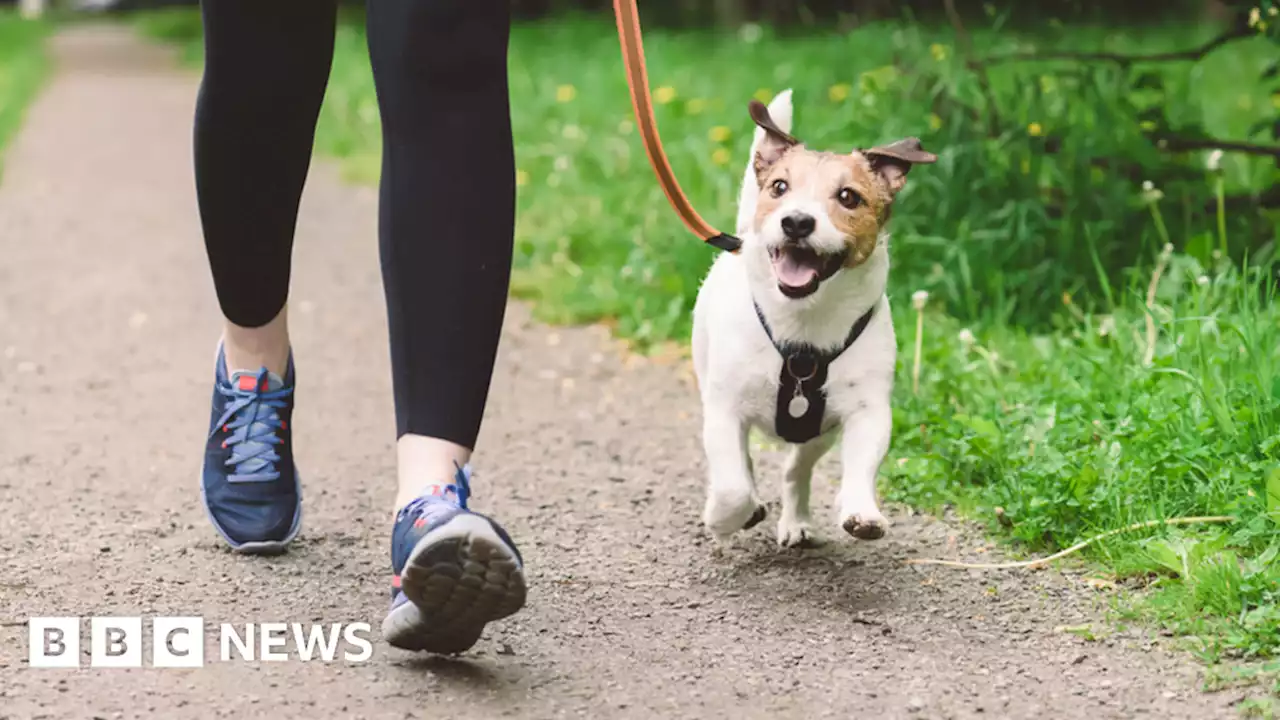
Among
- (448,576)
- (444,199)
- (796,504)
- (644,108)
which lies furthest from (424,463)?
(796,504)

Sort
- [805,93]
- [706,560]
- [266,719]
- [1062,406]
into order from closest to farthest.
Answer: [266,719]
[706,560]
[1062,406]
[805,93]

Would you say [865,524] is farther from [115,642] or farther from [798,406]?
[115,642]

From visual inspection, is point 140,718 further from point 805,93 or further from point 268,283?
point 805,93

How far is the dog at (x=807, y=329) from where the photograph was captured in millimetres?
2961

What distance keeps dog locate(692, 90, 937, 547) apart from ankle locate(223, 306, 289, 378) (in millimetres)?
795

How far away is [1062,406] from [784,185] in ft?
3.53

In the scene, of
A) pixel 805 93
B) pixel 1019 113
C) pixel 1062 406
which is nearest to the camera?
pixel 1062 406

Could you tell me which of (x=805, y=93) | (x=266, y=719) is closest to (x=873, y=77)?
(x=805, y=93)

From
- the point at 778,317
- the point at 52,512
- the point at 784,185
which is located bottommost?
the point at 52,512

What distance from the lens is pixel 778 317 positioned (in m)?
3.04

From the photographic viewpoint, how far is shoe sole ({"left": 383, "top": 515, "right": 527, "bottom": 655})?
228 cm

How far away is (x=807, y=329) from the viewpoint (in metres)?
3.05

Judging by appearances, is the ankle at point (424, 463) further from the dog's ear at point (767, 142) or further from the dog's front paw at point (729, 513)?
the dog's ear at point (767, 142)

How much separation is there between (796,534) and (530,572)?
0.56 metres
